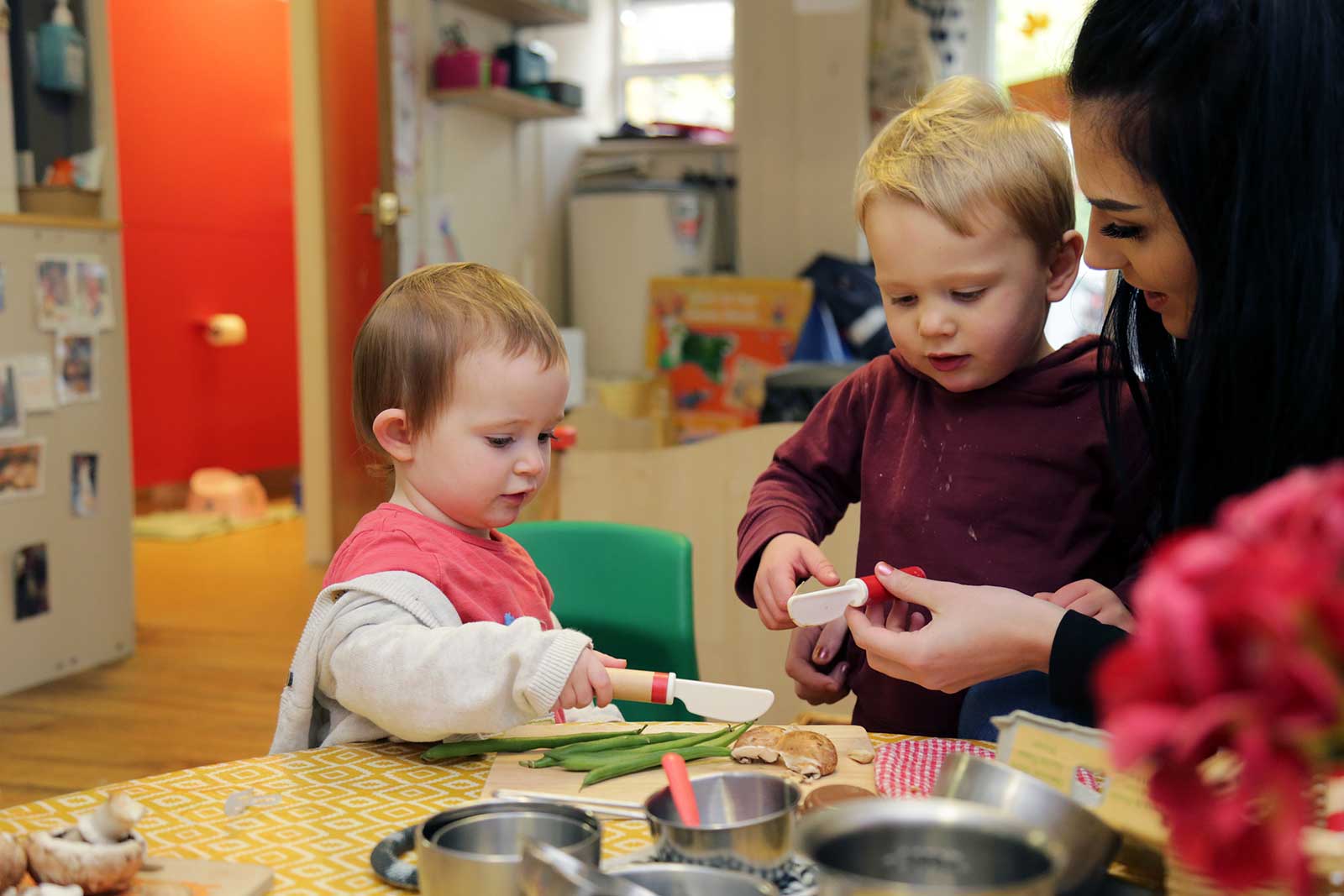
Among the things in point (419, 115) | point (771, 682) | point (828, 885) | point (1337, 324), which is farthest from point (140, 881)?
point (419, 115)

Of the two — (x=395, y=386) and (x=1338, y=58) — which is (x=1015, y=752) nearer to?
(x=1338, y=58)

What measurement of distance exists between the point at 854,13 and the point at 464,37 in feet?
4.88

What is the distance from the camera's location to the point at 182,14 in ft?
17.5

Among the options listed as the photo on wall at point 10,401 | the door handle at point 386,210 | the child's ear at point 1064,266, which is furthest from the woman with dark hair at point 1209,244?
the door handle at point 386,210

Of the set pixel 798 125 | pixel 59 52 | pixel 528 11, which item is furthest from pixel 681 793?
pixel 528 11

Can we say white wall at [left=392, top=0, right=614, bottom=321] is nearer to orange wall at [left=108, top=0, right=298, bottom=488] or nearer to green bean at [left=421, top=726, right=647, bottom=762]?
orange wall at [left=108, top=0, right=298, bottom=488]

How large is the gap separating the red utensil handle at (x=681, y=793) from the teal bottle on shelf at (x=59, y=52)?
326 centimetres

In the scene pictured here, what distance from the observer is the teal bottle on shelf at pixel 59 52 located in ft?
10.6

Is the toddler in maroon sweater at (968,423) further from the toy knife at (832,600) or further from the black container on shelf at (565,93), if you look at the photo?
the black container on shelf at (565,93)

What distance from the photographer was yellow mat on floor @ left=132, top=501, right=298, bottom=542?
16.6 feet

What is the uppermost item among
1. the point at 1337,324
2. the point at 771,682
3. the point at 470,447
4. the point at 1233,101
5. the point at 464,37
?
the point at 464,37

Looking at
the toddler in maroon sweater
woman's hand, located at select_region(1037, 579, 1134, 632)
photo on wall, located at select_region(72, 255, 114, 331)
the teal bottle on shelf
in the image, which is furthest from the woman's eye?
the teal bottle on shelf

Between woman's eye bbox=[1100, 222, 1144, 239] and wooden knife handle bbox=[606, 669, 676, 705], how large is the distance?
1.75 ft

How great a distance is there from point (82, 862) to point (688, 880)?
1.05ft
